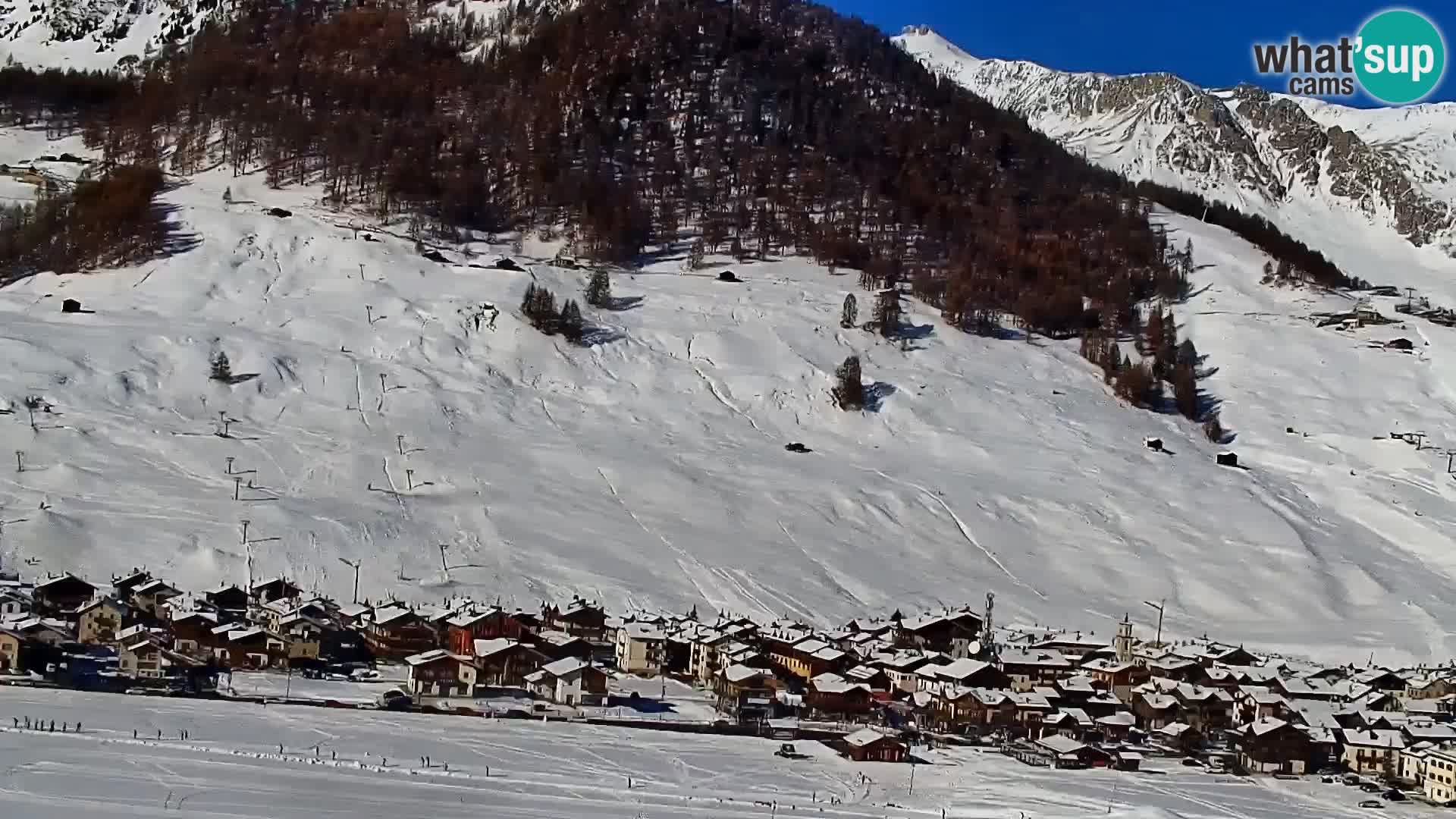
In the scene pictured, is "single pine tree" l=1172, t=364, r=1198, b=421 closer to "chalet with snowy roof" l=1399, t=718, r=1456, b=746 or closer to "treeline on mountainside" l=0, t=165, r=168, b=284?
"chalet with snowy roof" l=1399, t=718, r=1456, b=746

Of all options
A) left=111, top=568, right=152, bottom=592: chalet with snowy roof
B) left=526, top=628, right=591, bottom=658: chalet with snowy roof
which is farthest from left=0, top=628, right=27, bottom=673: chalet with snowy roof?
left=526, top=628, right=591, bottom=658: chalet with snowy roof

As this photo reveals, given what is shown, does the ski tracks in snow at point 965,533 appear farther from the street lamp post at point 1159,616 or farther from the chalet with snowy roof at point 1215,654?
the chalet with snowy roof at point 1215,654

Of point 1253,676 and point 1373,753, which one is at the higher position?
point 1373,753

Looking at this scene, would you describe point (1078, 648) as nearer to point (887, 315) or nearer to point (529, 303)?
point (887, 315)

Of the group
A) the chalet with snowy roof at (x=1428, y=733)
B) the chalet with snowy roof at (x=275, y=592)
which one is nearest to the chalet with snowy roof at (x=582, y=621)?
the chalet with snowy roof at (x=275, y=592)

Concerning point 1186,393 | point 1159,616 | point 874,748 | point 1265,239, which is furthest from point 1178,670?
point 1265,239

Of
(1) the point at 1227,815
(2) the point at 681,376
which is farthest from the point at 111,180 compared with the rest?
(1) the point at 1227,815
